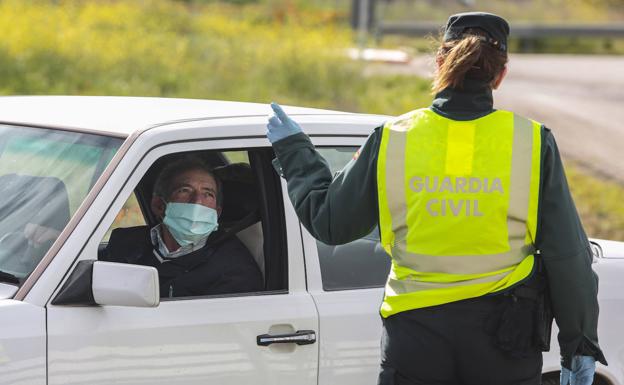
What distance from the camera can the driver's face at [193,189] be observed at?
13.1ft

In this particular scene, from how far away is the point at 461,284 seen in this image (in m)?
3.20

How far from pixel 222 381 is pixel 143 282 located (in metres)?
0.45

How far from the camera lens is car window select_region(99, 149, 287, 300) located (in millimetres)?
3836

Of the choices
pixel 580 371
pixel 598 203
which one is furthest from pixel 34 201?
pixel 598 203

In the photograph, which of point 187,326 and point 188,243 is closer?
point 187,326

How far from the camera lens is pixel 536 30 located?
31.8 meters

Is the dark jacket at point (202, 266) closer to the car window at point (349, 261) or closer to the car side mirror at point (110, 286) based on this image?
the car window at point (349, 261)

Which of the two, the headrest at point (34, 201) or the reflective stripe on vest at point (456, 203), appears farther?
the headrest at point (34, 201)

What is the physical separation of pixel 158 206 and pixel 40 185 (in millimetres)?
496

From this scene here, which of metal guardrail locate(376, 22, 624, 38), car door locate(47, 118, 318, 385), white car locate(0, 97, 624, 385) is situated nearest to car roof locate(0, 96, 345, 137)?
white car locate(0, 97, 624, 385)

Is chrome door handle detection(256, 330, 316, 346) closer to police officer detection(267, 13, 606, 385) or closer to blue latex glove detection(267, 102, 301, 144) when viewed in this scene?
police officer detection(267, 13, 606, 385)

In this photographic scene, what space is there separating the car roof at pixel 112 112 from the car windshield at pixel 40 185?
5 centimetres

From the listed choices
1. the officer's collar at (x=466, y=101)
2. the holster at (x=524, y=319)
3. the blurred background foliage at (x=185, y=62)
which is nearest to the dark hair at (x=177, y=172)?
the officer's collar at (x=466, y=101)

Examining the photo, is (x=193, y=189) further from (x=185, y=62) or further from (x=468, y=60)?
(x=185, y=62)
